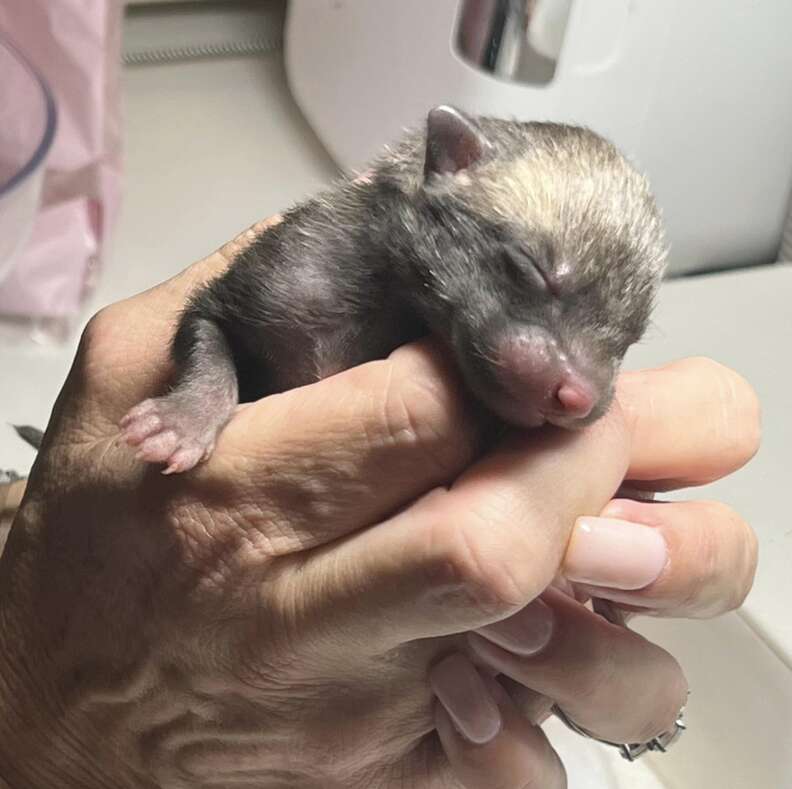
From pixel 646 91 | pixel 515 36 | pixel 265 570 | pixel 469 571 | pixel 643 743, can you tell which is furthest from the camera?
pixel 646 91

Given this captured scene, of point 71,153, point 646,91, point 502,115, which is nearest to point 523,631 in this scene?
point 502,115

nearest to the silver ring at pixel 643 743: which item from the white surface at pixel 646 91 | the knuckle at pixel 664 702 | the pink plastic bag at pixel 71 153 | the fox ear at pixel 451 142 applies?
the knuckle at pixel 664 702

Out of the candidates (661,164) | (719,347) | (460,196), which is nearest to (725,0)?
(661,164)

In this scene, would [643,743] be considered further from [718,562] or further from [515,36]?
[515,36]

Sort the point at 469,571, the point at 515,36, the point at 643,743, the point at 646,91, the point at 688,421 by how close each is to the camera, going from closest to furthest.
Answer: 1. the point at 469,571
2. the point at 688,421
3. the point at 643,743
4. the point at 515,36
5. the point at 646,91

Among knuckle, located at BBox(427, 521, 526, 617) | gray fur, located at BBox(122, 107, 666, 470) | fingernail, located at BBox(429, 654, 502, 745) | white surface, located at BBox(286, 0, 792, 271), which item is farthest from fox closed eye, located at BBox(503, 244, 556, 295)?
A: white surface, located at BBox(286, 0, 792, 271)

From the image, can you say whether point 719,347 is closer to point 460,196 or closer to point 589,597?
point 589,597

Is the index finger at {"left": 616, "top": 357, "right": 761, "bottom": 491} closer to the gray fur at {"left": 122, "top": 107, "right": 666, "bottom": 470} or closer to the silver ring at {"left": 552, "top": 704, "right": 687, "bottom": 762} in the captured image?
the gray fur at {"left": 122, "top": 107, "right": 666, "bottom": 470}
